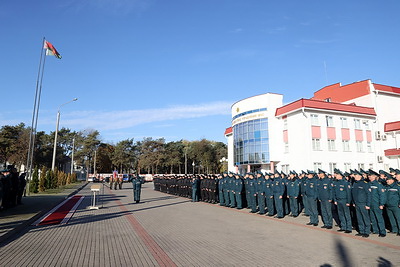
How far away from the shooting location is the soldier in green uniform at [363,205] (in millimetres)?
7973

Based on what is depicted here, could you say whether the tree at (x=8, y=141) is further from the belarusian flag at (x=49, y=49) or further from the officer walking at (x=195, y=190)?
the officer walking at (x=195, y=190)

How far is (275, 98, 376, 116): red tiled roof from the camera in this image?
99.3 feet

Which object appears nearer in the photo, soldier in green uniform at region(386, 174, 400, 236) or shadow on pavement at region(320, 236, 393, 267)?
shadow on pavement at region(320, 236, 393, 267)

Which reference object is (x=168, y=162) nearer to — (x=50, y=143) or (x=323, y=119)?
(x=50, y=143)

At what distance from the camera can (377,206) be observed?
792 cm

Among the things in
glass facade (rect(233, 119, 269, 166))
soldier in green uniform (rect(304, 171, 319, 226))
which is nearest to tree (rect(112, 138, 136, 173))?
glass facade (rect(233, 119, 269, 166))

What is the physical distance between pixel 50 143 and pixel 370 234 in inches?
2798

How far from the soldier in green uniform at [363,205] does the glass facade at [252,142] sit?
85.2 feet

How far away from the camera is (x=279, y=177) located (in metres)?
12.0

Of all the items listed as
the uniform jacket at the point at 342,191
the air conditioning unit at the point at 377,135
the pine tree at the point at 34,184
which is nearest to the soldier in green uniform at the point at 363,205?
the uniform jacket at the point at 342,191

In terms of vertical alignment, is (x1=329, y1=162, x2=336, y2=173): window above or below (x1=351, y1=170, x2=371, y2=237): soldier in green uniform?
above

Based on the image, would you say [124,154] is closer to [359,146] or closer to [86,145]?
[86,145]

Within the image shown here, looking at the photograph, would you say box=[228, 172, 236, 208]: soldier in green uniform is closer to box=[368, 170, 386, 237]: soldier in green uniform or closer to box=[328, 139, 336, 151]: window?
box=[368, 170, 386, 237]: soldier in green uniform

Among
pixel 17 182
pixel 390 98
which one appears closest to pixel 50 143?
pixel 17 182
